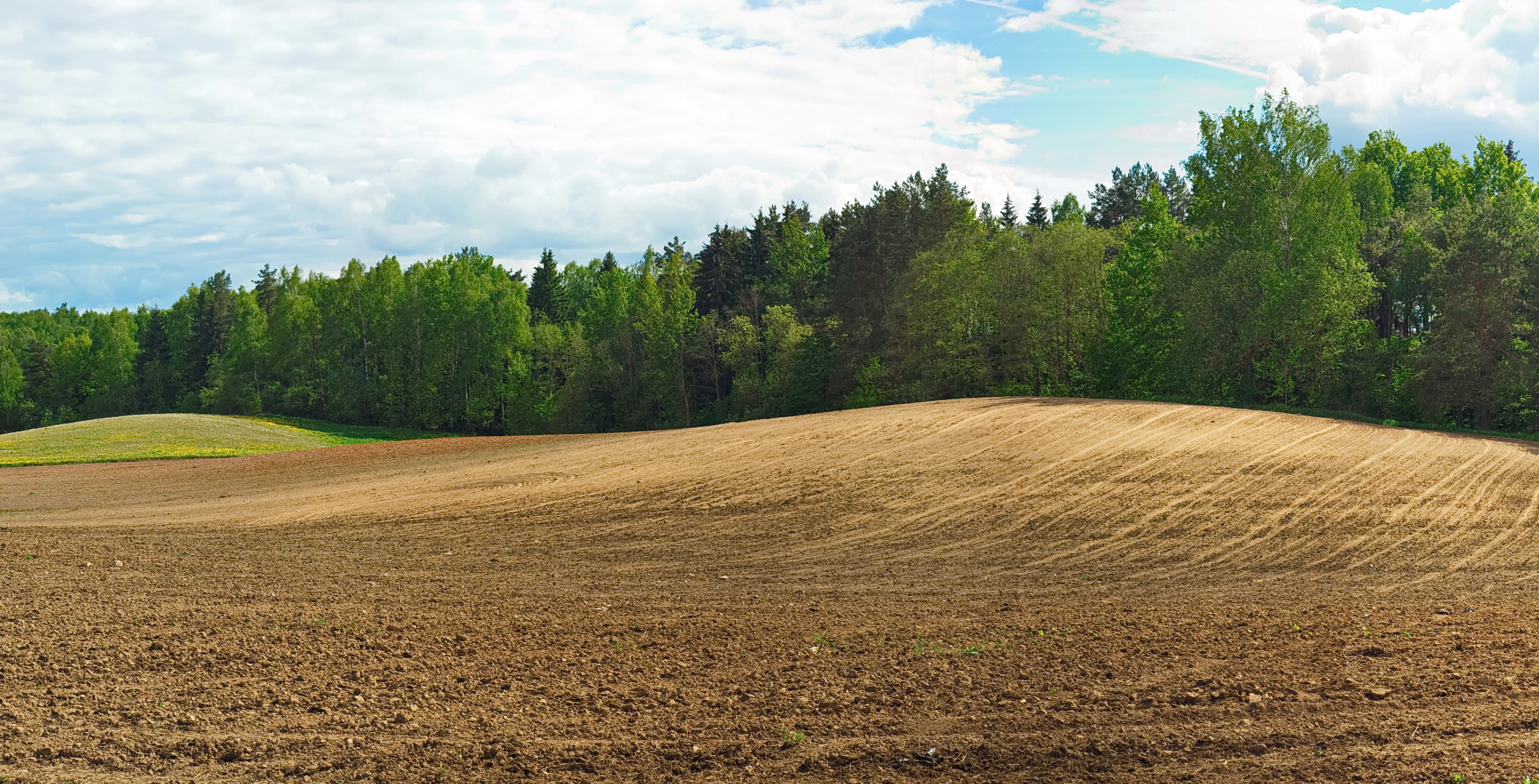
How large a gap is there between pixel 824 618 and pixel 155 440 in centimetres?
4668

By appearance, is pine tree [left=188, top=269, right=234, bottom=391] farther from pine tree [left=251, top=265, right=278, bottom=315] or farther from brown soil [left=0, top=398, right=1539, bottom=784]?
brown soil [left=0, top=398, right=1539, bottom=784]

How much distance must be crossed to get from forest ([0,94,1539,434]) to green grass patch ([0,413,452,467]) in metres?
19.1

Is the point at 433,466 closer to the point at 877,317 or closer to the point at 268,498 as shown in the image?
the point at 268,498

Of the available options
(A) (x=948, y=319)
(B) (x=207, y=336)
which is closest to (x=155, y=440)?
(A) (x=948, y=319)

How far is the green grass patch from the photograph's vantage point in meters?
42.2

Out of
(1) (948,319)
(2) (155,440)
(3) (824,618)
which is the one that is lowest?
(3) (824,618)

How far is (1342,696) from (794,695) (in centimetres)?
523

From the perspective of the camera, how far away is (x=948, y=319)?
50281 mm

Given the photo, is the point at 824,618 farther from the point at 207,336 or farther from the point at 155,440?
the point at 207,336

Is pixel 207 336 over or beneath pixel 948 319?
over

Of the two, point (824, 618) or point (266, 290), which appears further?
point (266, 290)

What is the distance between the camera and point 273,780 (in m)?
7.95

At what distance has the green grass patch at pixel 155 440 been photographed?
4222 cm

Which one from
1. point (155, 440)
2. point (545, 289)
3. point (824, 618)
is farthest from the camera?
point (545, 289)
